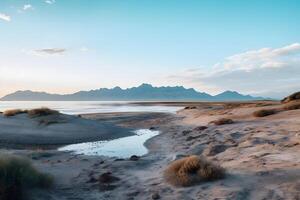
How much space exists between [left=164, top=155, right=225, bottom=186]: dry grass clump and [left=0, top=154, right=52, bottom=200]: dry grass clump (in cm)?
365

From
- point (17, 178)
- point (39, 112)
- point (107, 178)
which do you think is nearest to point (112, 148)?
point (107, 178)

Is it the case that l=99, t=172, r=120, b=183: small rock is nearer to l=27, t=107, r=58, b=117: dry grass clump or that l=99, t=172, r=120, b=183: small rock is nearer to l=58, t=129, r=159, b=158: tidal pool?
l=58, t=129, r=159, b=158: tidal pool

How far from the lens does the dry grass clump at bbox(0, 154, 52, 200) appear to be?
8956 millimetres

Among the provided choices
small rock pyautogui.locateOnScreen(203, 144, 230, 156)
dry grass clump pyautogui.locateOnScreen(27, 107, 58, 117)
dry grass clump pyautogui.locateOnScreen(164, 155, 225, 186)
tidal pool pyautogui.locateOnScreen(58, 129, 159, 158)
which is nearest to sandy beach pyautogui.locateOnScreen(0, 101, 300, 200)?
small rock pyautogui.locateOnScreen(203, 144, 230, 156)

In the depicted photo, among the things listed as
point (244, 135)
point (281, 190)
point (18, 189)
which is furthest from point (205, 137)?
point (18, 189)

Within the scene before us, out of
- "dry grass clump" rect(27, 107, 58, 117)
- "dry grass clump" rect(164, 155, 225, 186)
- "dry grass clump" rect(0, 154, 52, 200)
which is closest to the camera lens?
"dry grass clump" rect(0, 154, 52, 200)

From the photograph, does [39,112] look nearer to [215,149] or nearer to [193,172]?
[215,149]

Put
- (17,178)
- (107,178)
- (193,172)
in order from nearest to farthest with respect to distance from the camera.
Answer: (17,178), (193,172), (107,178)

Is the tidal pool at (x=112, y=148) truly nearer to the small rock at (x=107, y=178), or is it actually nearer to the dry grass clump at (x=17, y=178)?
the small rock at (x=107, y=178)

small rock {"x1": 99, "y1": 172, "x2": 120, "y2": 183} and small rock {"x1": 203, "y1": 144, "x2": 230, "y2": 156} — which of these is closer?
small rock {"x1": 99, "y1": 172, "x2": 120, "y2": 183}

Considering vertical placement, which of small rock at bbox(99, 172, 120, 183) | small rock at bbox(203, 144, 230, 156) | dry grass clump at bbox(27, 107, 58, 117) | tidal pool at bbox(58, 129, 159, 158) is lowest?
tidal pool at bbox(58, 129, 159, 158)

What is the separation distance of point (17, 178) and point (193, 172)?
189 inches

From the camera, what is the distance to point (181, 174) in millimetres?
10664

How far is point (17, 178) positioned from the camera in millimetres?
10086
